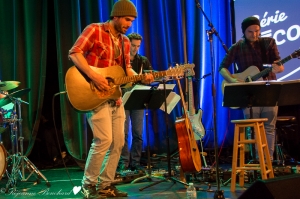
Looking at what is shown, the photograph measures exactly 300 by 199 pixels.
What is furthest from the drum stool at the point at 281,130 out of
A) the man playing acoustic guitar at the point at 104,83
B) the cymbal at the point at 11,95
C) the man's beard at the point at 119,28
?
the cymbal at the point at 11,95

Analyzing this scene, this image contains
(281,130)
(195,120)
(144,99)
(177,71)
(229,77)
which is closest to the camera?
(177,71)

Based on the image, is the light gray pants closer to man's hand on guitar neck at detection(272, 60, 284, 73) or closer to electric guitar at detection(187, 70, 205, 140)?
electric guitar at detection(187, 70, 205, 140)

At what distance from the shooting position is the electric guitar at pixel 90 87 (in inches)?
150

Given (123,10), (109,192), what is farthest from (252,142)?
(123,10)

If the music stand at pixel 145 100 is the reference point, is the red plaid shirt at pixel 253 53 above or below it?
above

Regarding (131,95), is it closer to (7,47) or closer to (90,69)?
(90,69)

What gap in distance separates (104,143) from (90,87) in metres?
0.57

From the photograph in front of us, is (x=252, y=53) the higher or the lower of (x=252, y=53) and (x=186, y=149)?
the higher

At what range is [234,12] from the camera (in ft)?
23.9

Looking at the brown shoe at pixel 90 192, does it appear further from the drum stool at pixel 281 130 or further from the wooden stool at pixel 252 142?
the drum stool at pixel 281 130

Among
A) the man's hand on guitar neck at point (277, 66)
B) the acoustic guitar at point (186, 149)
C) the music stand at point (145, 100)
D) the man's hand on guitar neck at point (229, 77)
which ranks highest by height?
the man's hand on guitar neck at point (277, 66)

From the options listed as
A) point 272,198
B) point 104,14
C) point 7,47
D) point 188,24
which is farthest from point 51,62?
point 272,198

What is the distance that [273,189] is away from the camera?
1.54 m

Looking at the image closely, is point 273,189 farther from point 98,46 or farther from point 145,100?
point 145,100
